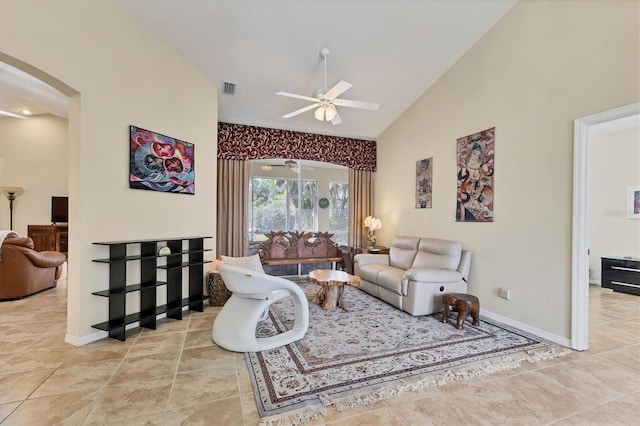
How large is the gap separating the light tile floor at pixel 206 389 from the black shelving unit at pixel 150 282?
0.66 ft

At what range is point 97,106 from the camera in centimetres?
286

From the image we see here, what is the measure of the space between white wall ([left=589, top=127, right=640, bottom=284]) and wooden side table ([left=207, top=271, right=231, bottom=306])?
673 centimetres

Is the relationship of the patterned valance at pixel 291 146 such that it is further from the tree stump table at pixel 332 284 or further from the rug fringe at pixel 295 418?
the rug fringe at pixel 295 418

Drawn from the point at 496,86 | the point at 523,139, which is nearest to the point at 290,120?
the point at 496,86

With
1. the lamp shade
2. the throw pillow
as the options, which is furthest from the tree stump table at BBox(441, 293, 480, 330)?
the lamp shade

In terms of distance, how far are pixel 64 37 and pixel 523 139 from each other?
480cm

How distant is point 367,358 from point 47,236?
7844 millimetres

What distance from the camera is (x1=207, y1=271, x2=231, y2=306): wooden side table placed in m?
3.99

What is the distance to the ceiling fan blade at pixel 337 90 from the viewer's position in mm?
3071

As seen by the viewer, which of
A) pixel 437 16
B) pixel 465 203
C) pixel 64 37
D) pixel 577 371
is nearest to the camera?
pixel 577 371

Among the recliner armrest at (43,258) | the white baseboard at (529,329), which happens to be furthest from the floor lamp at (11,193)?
the white baseboard at (529,329)

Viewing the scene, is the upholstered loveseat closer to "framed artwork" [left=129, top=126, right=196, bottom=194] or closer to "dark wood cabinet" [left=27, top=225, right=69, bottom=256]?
"framed artwork" [left=129, top=126, right=196, bottom=194]

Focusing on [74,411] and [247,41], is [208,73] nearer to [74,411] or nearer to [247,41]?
[247,41]

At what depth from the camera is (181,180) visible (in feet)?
12.4
